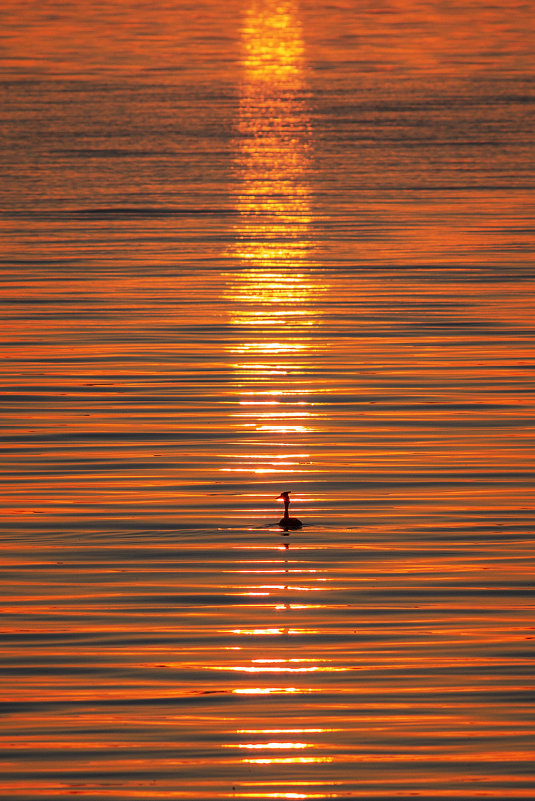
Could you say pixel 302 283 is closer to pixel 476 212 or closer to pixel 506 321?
pixel 506 321

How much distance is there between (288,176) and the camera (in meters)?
38.6

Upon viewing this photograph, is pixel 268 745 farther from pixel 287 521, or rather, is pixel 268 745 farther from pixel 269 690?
pixel 287 521

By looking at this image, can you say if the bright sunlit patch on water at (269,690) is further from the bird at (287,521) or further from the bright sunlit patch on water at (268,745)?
the bird at (287,521)

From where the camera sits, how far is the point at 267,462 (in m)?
18.2

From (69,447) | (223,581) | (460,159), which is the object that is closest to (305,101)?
(460,159)

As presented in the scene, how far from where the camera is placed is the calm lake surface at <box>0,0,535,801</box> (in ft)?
37.6

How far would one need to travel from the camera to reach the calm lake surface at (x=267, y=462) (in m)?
11.5

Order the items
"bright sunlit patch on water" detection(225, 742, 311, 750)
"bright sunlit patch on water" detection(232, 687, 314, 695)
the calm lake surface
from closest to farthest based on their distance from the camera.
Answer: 1. "bright sunlit patch on water" detection(225, 742, 311, 750)
2. the calm lake surface
3. "bright sunlit patch on water" detection(232, 687, 314, 695)

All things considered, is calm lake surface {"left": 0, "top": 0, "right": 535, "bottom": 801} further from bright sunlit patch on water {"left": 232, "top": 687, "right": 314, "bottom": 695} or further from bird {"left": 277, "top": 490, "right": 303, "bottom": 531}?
bird {"left": 277, "top": 490, "right": 303, "bottom": 531}

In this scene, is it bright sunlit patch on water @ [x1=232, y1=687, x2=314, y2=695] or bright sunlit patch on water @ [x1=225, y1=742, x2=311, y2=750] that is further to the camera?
bright sunlit patch on water @ [x1=232, y1=687, x2=314, y2=695]

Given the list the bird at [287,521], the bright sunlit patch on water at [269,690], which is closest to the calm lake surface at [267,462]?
the bright sunlit patch on water at [269,690]

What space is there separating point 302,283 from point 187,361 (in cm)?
546

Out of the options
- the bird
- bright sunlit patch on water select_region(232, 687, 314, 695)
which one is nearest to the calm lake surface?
bright sunlit patch on water select_region(232, 687, 314, 695)

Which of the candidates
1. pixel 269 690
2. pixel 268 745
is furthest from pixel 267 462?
pixel 268 745
